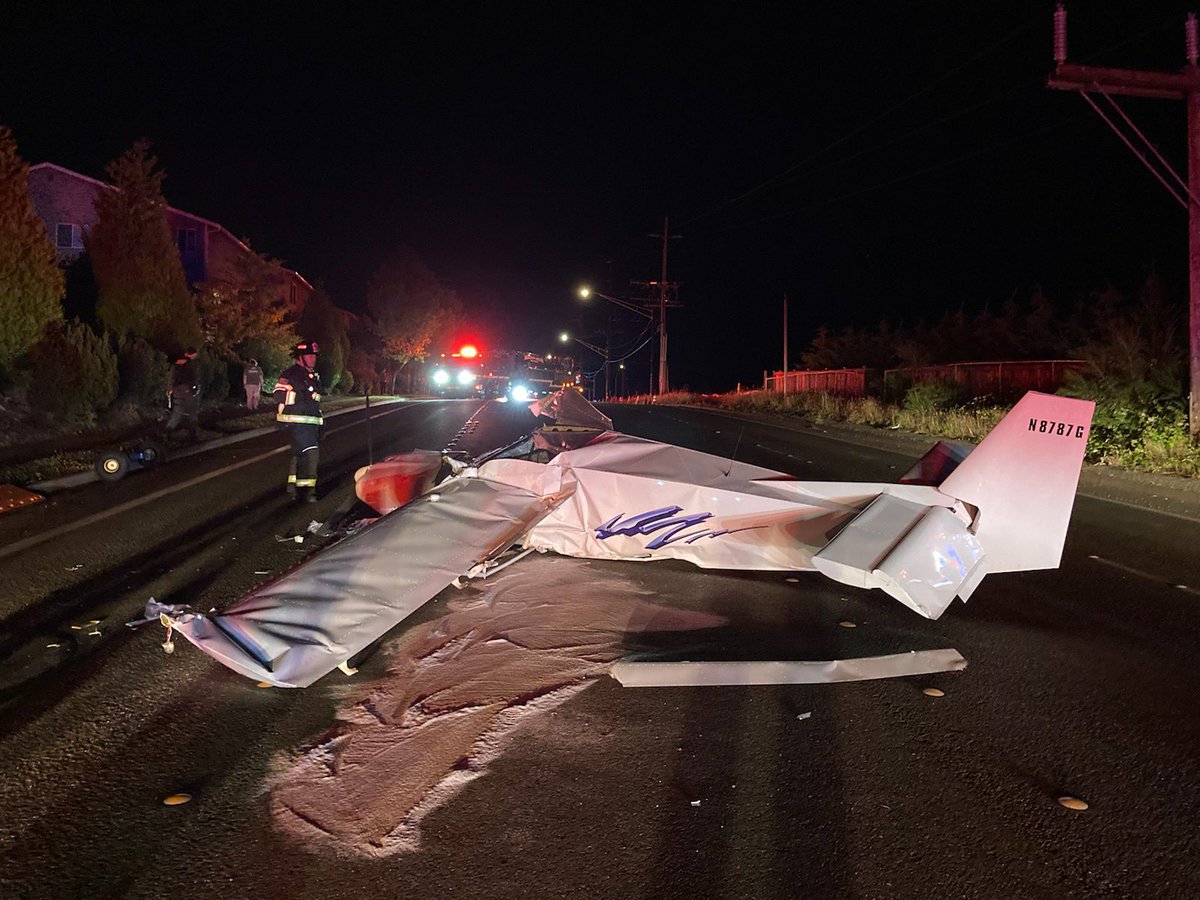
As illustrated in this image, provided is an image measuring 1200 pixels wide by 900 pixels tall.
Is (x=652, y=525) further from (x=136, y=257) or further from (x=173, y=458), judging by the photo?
(x=136, y=257)

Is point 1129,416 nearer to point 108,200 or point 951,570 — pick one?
point 951,570

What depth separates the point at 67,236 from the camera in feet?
126

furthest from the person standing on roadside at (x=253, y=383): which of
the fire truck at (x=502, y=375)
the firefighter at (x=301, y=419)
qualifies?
the firefighter at (x=301, y=419)

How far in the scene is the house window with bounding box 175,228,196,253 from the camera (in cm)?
4231

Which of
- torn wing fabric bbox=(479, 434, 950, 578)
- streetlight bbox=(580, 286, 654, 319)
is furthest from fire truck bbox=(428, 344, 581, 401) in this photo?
torn wing fabric bbox=(479, 434, 950, 578)

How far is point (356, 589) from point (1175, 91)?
632 inches

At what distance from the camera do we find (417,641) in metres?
5.34

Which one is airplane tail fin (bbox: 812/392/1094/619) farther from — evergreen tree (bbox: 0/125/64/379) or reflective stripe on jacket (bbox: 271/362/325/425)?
evergreen tree (bbox: 0/125/64/379)

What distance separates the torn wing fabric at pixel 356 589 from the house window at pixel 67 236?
39791mm

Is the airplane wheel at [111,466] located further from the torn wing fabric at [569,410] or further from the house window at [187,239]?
the house window at [187,239]

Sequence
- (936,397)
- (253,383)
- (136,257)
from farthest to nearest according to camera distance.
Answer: (936,397)
(253,383)
(136,257)

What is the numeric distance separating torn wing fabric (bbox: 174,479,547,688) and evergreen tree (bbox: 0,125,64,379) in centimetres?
1529

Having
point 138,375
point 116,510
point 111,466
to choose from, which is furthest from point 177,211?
point 116,510

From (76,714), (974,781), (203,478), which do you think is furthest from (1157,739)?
(203,478)
